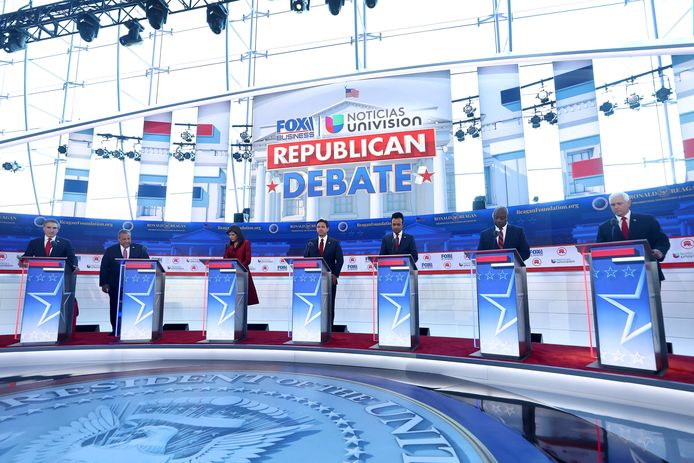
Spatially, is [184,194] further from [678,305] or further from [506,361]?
[678,305]

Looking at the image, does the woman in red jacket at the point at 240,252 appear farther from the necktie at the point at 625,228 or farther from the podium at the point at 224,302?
the necktie at the point at 625,228

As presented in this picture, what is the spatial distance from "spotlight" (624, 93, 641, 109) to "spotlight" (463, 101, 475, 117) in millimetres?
3400

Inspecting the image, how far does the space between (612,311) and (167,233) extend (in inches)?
292

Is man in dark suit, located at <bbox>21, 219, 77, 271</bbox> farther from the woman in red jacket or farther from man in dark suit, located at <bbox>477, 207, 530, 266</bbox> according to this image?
man in dark suit, located at <bbox>477, 207, 530, 266</bbox>

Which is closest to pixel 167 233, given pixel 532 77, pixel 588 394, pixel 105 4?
pixel 105 4

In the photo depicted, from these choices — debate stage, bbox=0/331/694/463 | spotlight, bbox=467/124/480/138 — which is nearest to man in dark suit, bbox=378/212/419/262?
debate stage, bbox=0/331/694/463

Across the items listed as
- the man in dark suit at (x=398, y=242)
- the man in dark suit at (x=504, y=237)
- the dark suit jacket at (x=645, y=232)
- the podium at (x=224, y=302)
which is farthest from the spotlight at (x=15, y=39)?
the dark suit jacket at (x=645, y=232)

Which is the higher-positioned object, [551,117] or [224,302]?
[551,117]

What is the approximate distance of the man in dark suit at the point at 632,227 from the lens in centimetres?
304

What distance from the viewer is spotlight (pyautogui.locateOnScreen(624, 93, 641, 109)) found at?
27.3 ft

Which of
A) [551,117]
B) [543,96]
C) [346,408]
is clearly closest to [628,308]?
[346,408]

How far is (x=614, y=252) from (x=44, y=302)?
5.46 metres

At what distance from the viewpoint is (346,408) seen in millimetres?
2238

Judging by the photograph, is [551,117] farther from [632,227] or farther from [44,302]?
[44,302]
